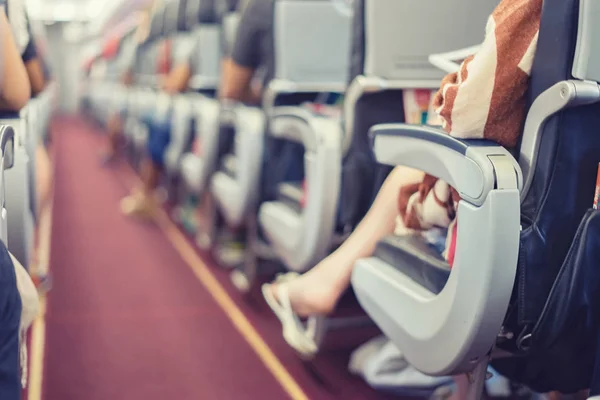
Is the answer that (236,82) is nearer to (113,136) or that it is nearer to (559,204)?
(559,204)

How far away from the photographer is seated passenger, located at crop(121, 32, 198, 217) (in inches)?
152

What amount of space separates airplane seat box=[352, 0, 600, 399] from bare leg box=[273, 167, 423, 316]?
1.35ft

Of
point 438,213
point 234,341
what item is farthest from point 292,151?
point 438,213

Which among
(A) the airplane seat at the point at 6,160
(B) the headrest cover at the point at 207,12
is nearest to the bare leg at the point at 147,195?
(B) the headrest cover at the point at 207,12

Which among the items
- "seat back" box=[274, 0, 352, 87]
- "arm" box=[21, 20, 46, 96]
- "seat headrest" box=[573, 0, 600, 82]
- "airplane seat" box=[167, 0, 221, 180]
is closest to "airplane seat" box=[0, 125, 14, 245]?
"arm" box=[21, 20, 46, 96]

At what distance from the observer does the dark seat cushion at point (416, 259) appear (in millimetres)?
1274

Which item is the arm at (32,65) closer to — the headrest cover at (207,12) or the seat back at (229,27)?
the seat back at (229,27)

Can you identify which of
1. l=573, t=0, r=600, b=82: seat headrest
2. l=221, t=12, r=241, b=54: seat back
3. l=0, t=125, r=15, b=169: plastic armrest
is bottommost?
l=0, t=125, r=15, b=169: plastic armrest

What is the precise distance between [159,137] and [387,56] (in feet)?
8.49

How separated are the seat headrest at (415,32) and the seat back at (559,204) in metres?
0.66

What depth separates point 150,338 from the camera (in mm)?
2309

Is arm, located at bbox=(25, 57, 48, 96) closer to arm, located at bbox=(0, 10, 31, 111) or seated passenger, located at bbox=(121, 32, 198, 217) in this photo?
arm, located at bbox=(0, 10, 31, 111)

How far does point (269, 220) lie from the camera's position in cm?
228

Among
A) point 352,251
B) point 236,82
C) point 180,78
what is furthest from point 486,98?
point 180,78
